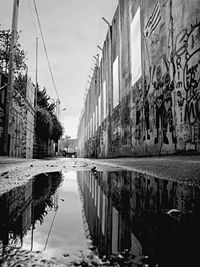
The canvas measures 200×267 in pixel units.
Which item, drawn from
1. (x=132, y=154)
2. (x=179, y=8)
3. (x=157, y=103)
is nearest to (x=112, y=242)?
(x=179, y=8)

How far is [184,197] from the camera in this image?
1383 mm

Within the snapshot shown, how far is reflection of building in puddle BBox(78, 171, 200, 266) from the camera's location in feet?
2.07

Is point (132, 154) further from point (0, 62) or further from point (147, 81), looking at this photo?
point (0, 62)

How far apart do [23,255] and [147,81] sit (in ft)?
20.9

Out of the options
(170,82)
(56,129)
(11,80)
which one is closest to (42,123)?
(56,129)

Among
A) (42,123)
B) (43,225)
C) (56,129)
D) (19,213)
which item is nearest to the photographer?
(43,225)

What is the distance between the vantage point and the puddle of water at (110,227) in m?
0.58

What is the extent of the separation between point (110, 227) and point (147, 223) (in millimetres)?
140

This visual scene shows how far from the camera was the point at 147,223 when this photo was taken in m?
0.90

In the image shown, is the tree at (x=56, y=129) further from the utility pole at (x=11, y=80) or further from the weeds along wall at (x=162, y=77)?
the weeds along wall at (x=162, y=77)

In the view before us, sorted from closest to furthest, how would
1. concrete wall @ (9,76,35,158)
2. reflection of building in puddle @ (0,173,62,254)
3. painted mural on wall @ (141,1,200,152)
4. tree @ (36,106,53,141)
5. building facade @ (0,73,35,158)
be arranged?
1. reflection of building in puddle @ (0,173,62,254)
2. painted mural on wall @ (141,1,200,152)
3. building facade @ (0,73,35,158)
4. concrete wall @ (9,76,35,158)
5. tree @ (36,106,53,141)

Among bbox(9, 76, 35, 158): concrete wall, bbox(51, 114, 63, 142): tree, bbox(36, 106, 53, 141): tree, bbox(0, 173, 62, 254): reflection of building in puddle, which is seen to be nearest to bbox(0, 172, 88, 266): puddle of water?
bbox(0, 173, 62, 254): reflection of building in puddle

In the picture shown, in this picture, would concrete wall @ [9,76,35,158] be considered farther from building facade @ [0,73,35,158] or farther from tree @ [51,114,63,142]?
tree @ [51,114,63,142]

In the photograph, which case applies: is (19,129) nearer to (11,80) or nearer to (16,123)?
(16,123)
